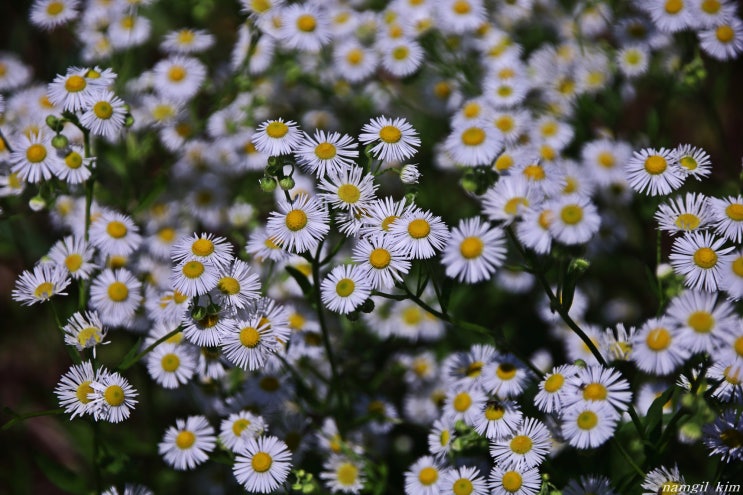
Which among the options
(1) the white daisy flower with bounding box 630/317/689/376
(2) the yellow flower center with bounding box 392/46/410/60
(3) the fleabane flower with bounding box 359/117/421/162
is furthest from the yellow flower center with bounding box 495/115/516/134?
(1) the white daisy flower with bounding box 630/317/689/376

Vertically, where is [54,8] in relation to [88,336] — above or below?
above

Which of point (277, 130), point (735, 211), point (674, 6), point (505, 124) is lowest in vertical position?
point (735, 211)

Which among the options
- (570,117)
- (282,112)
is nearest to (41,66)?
(282,112)

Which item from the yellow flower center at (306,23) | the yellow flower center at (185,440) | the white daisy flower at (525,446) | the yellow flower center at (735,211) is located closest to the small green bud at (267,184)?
the yellow flower center at (185,440)

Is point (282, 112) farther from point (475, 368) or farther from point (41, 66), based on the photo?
point (475, 368)

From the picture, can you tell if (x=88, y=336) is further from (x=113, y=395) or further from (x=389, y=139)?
(x=389, y=139)

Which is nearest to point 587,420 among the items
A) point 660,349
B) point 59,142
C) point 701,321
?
point 660,349

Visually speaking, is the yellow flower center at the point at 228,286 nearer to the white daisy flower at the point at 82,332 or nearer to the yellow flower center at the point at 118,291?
the white daisy flower at the point at 82,332
